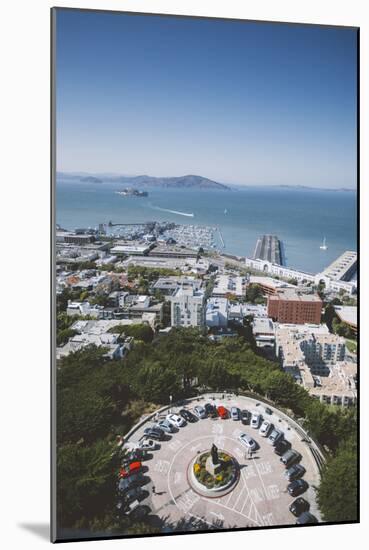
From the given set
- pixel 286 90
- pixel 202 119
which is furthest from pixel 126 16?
pixel 286 90

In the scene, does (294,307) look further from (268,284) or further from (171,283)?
(171,283)

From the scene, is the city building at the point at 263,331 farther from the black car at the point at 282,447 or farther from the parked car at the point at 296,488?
the parked car at the point at 296,488

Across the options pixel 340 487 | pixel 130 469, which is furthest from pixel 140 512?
pixel 340 487

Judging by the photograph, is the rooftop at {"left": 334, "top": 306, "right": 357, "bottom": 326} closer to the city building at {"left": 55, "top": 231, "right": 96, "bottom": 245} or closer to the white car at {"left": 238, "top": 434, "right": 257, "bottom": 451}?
the white car at {"left": 238, "top": 434, "right": 257, "bottom": 451}

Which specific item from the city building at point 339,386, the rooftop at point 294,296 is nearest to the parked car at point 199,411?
the city building at point 339,386

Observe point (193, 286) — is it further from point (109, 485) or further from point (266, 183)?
point (109, 485)

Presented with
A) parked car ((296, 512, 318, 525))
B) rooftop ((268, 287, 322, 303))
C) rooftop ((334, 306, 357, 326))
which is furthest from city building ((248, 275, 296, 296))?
parked car ((296, 512, 318, 525))
